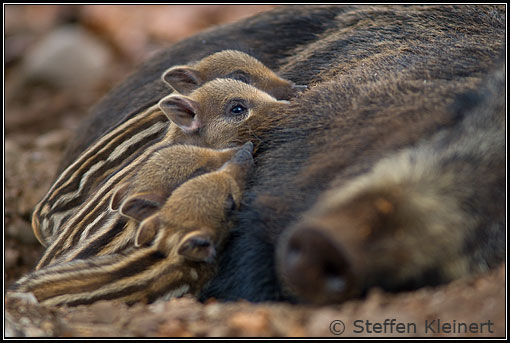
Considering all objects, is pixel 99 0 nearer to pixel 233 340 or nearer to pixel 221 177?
pixel 221 177

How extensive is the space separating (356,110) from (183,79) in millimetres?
1290

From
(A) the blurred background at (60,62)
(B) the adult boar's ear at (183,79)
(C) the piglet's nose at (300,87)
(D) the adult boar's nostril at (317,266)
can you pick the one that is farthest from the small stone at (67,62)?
(D) the adult boar's nostril at (317,266)

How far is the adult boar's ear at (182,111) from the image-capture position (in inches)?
127

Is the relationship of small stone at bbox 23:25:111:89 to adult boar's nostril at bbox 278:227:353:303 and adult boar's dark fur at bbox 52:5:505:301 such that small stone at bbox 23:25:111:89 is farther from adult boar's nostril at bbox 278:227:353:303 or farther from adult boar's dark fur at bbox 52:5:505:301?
adult boar's nostril at bbox 278:227:353:303

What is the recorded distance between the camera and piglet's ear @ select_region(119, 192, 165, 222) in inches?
106

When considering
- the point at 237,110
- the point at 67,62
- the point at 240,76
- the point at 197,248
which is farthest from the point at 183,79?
the point at 67,62

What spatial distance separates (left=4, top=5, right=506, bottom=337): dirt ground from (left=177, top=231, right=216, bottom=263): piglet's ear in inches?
6.6

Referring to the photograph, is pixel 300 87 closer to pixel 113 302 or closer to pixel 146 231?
pixel 146 231

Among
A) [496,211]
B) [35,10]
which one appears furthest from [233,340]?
[35,10]

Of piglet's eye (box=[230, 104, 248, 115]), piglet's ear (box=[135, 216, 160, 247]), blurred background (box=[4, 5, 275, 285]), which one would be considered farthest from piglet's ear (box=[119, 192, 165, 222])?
blurred background (box=[4, 5, 275, 285])

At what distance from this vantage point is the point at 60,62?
711 cm

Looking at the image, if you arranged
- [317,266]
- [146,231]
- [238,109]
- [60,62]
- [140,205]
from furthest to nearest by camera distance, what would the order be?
1. [60,62]
2. [238,109]
3. [140,205]
4. [146,231]
5. [317,266]

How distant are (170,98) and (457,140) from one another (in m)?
1.55

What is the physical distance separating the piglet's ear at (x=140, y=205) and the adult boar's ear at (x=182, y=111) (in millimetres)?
567
